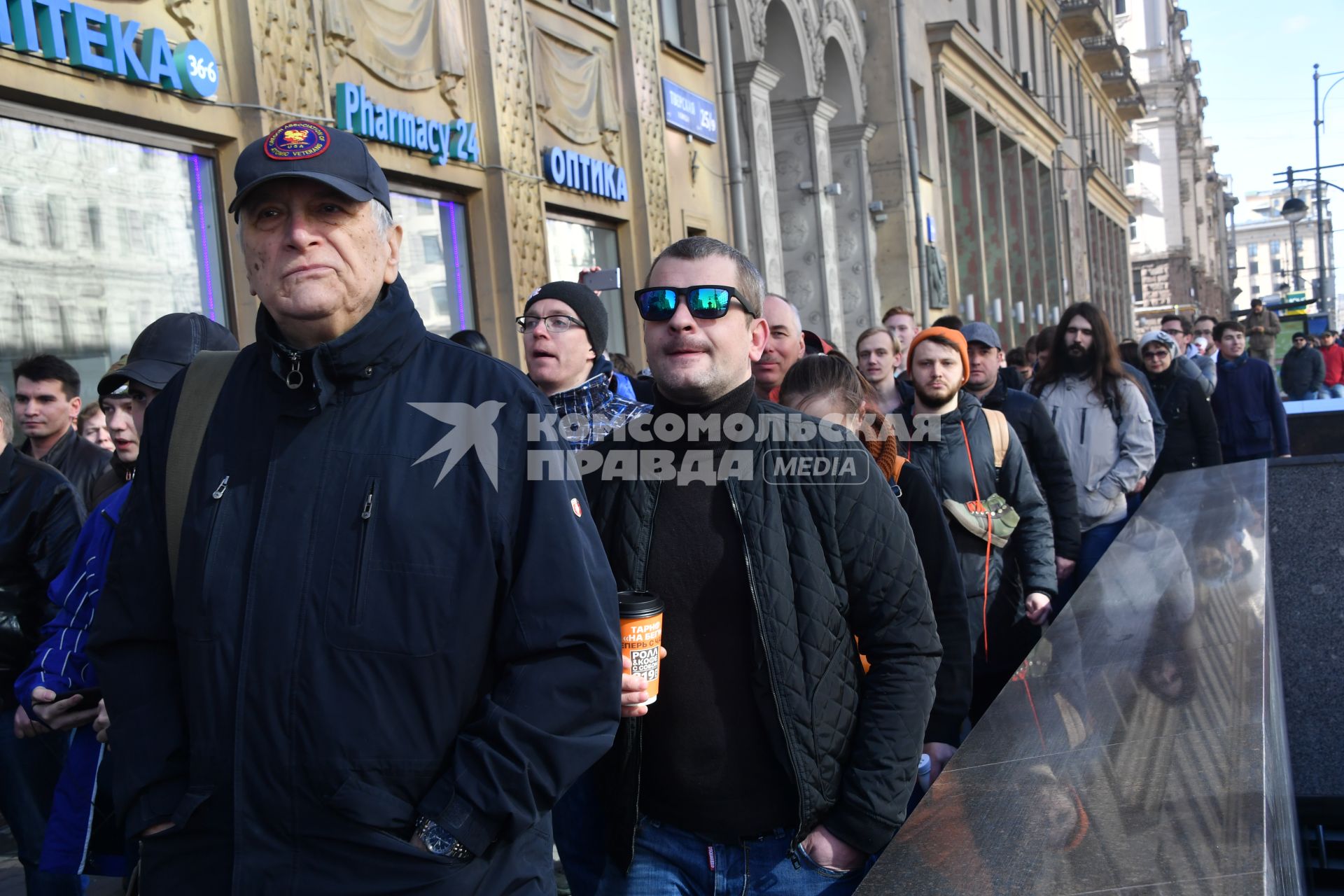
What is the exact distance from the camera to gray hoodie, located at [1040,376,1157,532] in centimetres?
682

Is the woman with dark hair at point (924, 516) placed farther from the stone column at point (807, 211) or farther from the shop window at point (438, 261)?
the stone column at point (807, 211)

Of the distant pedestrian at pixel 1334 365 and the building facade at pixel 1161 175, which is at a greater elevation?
the building facade at pixel 1161 175

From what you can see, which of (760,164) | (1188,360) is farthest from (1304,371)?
(1188,360)

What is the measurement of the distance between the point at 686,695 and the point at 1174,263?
268 feet

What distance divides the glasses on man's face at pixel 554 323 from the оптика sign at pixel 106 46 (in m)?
3.82

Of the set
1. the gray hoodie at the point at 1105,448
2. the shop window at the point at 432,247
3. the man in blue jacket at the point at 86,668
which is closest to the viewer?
the man in blue jacket at the point at 86,668

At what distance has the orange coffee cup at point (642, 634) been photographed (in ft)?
8.14

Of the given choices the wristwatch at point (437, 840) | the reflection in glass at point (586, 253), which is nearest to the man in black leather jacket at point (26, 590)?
the wristwatch at point (437, 840)

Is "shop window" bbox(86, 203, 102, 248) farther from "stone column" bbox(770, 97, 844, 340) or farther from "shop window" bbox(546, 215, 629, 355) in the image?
"stone column" bbox(770, 97, 844, 340)

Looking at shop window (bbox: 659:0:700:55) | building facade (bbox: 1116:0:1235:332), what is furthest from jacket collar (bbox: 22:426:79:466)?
building facade (bbox: 1116:0:1235:332)

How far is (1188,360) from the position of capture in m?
9.22

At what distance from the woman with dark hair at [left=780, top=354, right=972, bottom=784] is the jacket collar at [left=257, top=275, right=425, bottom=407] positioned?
1513mm

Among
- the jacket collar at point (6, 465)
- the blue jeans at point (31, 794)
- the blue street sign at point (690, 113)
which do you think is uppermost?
the blue street sign at point (690, 113)

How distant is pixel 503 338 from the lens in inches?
464
